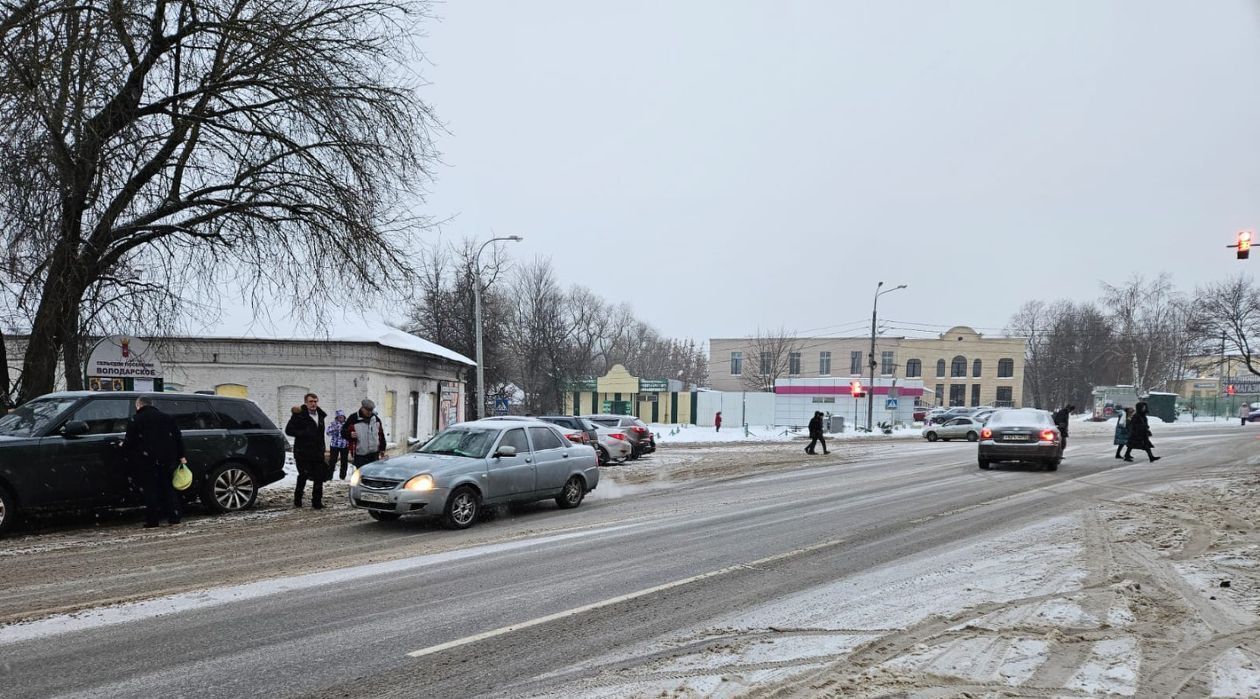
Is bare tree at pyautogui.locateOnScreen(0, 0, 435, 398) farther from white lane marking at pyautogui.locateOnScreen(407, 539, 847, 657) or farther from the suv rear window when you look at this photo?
white lane marking at pyautogui.locateOnScreen(407, 539, 847, 657)

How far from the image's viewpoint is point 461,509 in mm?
10656

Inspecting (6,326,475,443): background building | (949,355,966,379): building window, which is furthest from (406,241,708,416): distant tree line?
(949,355,966,379): building window

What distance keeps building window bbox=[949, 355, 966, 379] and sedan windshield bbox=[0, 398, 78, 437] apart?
97.2m

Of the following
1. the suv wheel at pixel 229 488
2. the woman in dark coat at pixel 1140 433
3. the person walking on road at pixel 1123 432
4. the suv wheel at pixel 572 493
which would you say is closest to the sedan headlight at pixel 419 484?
the suv wheel at pixel 572 493

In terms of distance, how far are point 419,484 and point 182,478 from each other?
3.47m

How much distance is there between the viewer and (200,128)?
14.0 meters

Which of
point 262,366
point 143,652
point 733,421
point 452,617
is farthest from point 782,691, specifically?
point 733,421

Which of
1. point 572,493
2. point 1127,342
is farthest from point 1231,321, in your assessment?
point 572,493

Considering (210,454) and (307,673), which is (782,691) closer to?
(307,673)

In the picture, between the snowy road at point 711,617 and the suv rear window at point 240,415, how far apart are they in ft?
10.2

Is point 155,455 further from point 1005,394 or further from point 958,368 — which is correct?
point 1005,394

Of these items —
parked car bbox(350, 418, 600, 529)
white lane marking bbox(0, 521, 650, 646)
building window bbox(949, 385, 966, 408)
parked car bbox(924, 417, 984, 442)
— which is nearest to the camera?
white lane marking bbox(0, 521, 650, 646)

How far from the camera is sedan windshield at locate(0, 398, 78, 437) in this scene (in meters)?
10.0

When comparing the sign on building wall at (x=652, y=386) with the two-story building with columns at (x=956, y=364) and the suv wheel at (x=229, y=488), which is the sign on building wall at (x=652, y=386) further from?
the suv wheel at (x=229, y=488)
